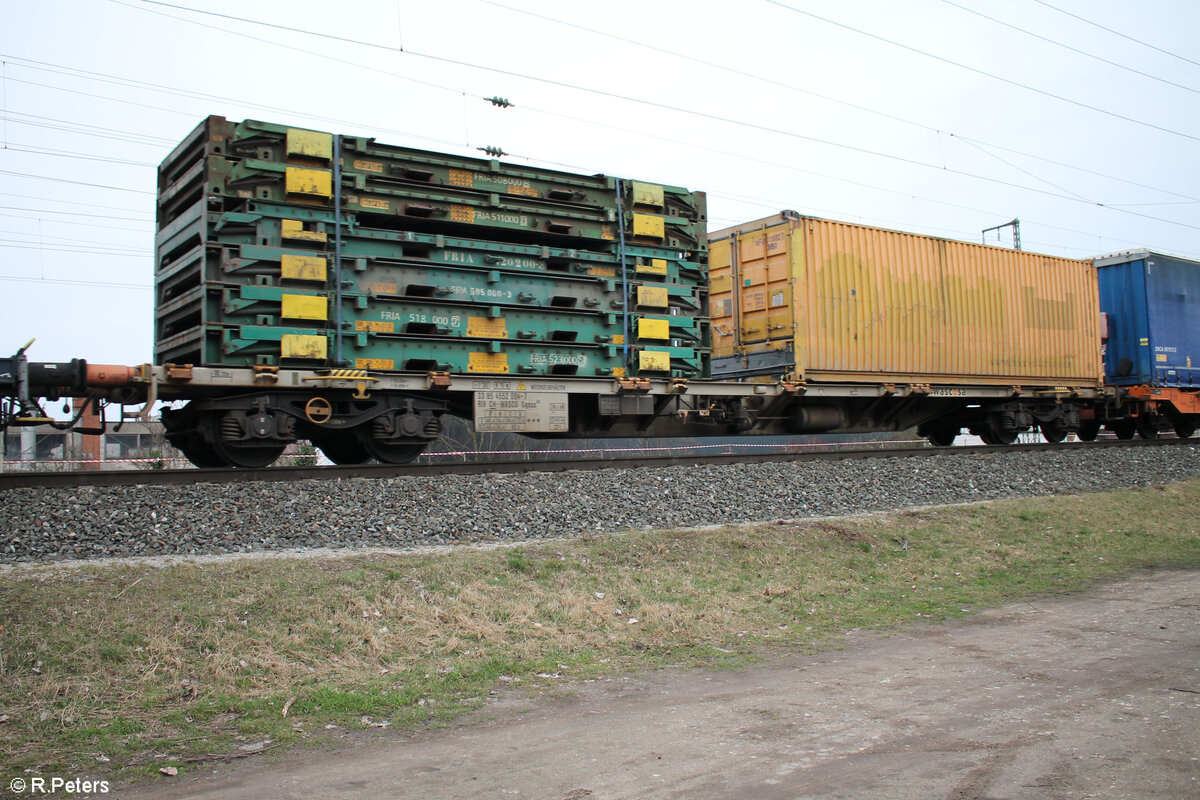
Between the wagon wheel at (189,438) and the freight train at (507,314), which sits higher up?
the freight train at (507,314)

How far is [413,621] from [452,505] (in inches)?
116

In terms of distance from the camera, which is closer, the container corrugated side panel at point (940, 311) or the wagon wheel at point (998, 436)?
the container corrugated side panel at point (940, 311)

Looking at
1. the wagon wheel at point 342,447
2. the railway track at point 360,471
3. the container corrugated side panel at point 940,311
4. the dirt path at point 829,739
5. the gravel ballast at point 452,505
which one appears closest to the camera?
the dirt path at point 829,739

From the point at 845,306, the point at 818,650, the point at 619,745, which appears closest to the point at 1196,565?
the point at 818,650

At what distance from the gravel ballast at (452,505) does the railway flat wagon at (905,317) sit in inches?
96.5

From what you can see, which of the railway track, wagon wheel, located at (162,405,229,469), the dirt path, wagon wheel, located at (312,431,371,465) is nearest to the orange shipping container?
the railway track

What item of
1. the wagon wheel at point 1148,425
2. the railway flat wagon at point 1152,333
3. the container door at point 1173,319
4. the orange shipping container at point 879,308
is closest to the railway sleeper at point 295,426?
the orange shipping container at point 879,308

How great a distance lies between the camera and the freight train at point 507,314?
9602 mm

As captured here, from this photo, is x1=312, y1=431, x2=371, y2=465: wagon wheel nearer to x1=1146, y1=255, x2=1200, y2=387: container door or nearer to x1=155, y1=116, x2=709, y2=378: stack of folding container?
x1=155, y1=116, x2=709, y2=378: stack of folding container

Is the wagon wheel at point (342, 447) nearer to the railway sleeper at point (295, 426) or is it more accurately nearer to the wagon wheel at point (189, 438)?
the railway sleeper at point (295, 426)

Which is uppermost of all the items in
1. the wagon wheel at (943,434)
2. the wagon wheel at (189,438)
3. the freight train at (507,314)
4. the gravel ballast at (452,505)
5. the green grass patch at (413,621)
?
the freight train at (507,314)

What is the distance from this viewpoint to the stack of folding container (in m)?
9.65

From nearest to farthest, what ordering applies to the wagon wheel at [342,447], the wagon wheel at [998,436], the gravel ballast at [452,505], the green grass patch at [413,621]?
the green grass patch at [413,621] < the gravel ballast at [452,505] < the wagon wheel at [342,447] < the wagon wheel at [998,436]

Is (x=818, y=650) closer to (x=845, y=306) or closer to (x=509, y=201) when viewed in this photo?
(x=509, y=201)
